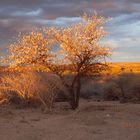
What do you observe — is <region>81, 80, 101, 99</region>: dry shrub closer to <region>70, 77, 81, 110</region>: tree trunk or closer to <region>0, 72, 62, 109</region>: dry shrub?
<region>0, 72, 62, 109</region>: dry shrub

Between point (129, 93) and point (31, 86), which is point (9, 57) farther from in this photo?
point (129, 93)

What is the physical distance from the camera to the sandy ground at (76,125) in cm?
1877

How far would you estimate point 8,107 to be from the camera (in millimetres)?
32188

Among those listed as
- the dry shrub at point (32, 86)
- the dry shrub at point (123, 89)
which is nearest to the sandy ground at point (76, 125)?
the dry shrub at point (32, 86)

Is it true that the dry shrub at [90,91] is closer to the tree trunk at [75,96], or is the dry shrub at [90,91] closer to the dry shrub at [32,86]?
the dry shrub at [32,86]

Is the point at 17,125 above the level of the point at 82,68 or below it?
below

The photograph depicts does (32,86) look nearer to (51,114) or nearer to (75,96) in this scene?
(75,96)

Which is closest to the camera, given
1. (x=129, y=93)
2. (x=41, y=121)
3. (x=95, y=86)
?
(x=41, y=121)

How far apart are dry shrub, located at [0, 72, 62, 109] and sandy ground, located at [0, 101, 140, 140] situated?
3683mm

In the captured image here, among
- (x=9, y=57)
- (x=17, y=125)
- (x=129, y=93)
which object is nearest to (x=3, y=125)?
(x=17, y=125)

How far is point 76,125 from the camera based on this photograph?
2172 cm

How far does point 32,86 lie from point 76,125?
1071 centimetres

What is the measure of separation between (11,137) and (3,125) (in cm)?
360

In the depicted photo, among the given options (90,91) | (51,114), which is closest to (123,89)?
(90,91)
